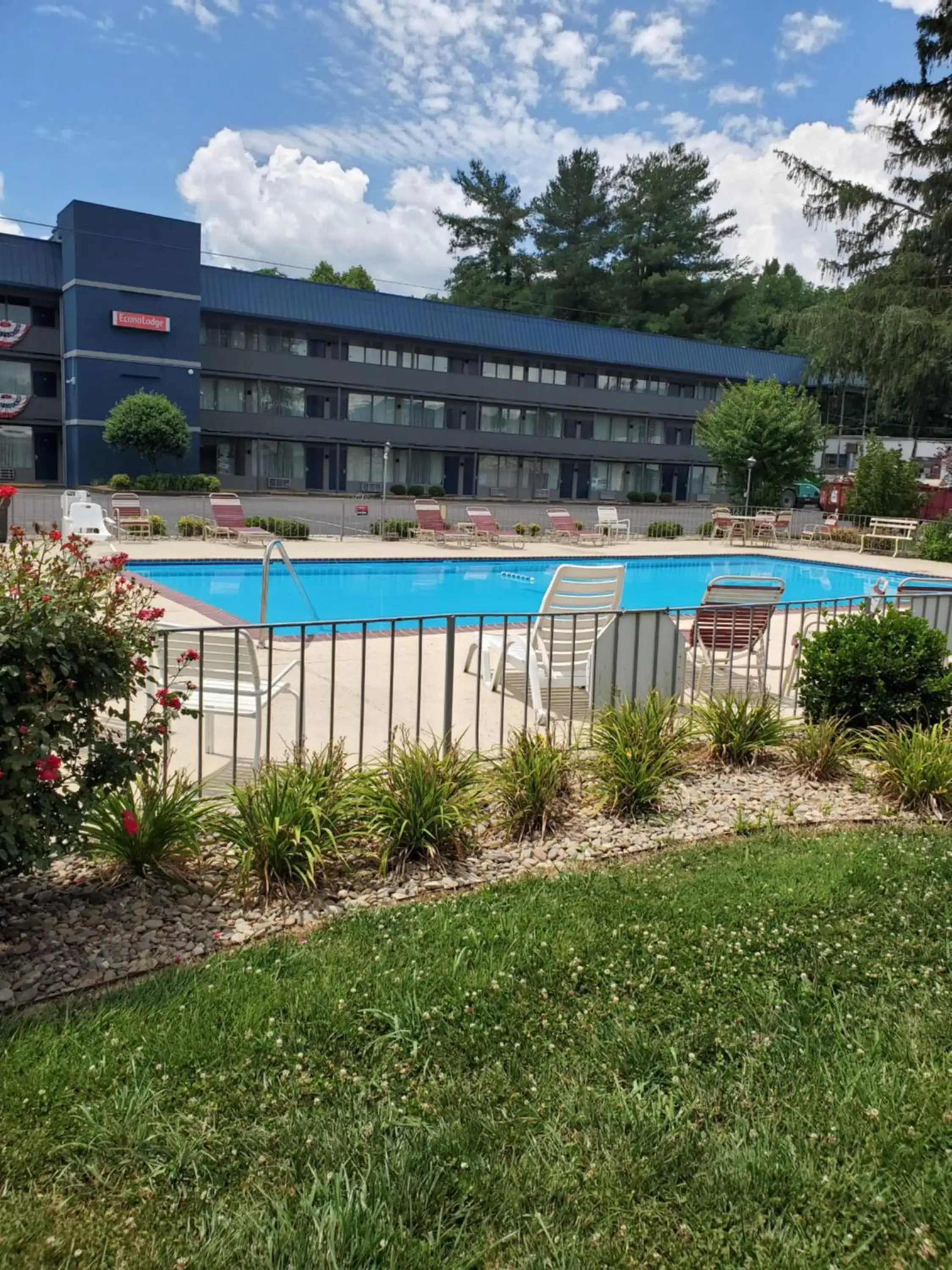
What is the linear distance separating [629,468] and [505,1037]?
45.3m

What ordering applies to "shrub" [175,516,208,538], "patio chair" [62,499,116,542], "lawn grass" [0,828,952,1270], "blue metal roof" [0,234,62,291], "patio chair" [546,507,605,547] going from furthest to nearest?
"blue metal roof" [0,234,62,291] < "patio chair" [546,507,605,547] < "shrub" [175,516,208,538] < "patio chair" [62,499,116,542] < "lawn grass" [0,828,952,1270]

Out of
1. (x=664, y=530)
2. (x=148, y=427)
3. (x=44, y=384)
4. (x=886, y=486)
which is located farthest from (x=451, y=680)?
(x=44, y=384)

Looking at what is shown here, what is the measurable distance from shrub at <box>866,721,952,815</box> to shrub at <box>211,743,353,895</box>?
3054 millimetres

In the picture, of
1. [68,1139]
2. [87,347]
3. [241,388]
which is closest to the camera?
[68,1139]

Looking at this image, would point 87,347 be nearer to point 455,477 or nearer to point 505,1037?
point 455,477

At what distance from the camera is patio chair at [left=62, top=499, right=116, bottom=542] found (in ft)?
69.6

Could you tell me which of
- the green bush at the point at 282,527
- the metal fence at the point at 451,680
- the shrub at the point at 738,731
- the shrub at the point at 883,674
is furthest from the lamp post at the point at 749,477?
the shrub at the point at 738,731

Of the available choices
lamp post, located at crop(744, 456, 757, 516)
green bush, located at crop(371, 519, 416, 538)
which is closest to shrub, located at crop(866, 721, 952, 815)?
green bush, located at crop(371, 519, 416, 538)

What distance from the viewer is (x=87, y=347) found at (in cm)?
3222

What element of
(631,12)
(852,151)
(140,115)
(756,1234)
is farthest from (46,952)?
(852,151)

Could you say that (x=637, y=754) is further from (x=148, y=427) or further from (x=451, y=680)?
(x=148, y=427)

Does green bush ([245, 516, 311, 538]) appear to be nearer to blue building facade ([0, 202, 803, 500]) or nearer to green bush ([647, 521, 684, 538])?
blue building facade ([0, 202, 803, 500])

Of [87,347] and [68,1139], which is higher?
[87,347]

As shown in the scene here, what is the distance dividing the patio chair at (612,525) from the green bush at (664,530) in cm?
76
